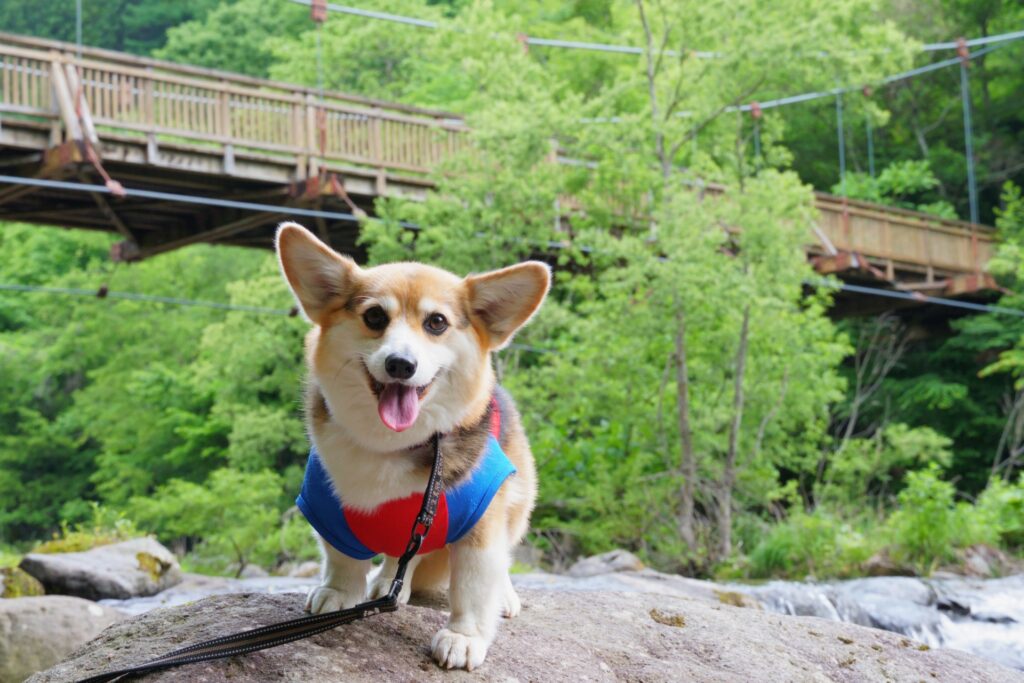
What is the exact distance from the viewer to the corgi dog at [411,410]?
3104 mm

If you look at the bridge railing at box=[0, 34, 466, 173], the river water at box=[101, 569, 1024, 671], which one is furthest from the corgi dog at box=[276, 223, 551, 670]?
the bridge railing at box=[0, 34, 466, 173]

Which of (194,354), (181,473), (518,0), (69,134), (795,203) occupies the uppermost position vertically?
(518,0)

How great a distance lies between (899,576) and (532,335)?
21.9ft

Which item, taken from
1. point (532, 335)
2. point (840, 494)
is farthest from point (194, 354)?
point (840, 494)

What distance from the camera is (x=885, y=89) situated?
1194 inches

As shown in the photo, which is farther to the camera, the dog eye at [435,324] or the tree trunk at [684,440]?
the tree trunk at [684,440]

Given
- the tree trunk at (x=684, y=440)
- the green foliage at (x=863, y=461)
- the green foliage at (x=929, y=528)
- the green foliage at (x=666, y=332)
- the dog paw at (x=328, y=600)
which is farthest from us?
the green foliage at (x=863, y=461)

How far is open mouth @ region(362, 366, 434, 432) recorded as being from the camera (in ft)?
9.88

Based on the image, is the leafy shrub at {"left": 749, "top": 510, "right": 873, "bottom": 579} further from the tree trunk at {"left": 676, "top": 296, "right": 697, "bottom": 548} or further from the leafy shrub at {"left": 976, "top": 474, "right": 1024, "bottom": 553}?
the leafy shrub at {"left": 976, "top": 474, "right": 1024, "bottom": 553}

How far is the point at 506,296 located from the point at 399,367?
49cm

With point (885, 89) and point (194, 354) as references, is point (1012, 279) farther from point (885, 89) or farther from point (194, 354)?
point (194, 354)

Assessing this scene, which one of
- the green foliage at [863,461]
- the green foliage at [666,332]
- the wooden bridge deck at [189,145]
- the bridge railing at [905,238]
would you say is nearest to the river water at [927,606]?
the green foliage at [666,332]

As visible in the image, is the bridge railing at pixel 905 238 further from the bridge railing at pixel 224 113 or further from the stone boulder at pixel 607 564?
the stone boulder at pixel 607 564

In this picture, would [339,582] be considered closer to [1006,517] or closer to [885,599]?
[885,599]
